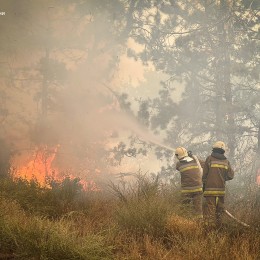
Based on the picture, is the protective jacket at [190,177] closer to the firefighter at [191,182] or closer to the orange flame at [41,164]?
the firefighter at [191,182]

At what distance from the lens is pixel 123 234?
5.45m

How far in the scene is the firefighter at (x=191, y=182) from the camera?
7625 mm

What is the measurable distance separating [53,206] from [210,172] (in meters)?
3.27

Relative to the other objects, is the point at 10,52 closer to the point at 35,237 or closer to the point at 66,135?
the point at 66,135

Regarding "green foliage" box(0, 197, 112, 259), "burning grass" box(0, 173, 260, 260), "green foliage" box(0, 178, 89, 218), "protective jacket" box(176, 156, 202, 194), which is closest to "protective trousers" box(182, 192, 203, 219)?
"protective jacket" box(176, 156, 202, 194)

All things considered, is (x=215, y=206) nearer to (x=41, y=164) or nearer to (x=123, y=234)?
(x=123, y=234)

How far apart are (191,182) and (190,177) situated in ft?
0.36

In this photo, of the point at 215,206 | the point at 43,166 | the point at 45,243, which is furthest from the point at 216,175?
the point at 43,166

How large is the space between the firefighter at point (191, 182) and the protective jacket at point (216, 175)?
405mm

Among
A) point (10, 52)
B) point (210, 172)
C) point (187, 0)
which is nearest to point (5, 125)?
point (10, 52)

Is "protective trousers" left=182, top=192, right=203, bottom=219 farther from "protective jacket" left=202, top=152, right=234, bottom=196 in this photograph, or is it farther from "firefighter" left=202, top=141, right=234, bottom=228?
Answer: "protective jacket" left=202, top=152, right=234, bottom=196

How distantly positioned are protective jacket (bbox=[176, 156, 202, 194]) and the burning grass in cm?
31

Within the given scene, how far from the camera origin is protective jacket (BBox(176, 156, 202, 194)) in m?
7.68

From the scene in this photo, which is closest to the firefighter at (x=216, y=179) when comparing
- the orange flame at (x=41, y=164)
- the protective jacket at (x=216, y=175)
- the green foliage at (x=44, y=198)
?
the protective jacket at (x=216, y=175)
